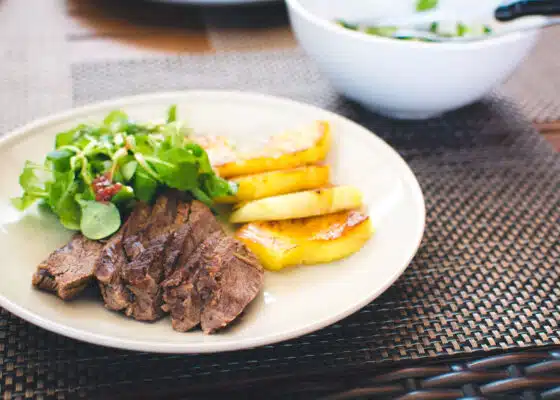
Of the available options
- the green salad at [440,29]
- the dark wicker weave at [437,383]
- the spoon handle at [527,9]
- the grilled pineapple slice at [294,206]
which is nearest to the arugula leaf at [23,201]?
the grilled pineapple slice at [294,206]

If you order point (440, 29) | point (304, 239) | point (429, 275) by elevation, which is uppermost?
point (440, 29)

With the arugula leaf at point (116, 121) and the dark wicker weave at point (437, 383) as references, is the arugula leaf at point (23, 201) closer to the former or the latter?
the arugula leaf at point (116, 121)

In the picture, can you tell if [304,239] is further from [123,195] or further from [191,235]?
[123,195]

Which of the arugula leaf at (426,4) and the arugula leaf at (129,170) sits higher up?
the arugula leaf at (426,4)

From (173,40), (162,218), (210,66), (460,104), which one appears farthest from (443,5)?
(162,218)

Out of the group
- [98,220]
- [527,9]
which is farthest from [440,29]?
[98,220]

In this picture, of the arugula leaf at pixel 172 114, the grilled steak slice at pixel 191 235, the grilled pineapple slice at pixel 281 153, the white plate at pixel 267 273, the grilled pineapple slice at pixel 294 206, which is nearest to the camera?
the white plate at pixel 267 273

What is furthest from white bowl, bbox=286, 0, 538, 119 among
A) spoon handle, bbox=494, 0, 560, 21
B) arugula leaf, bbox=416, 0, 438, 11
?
arugula leaf, bbox=416, 0, 438, 11
